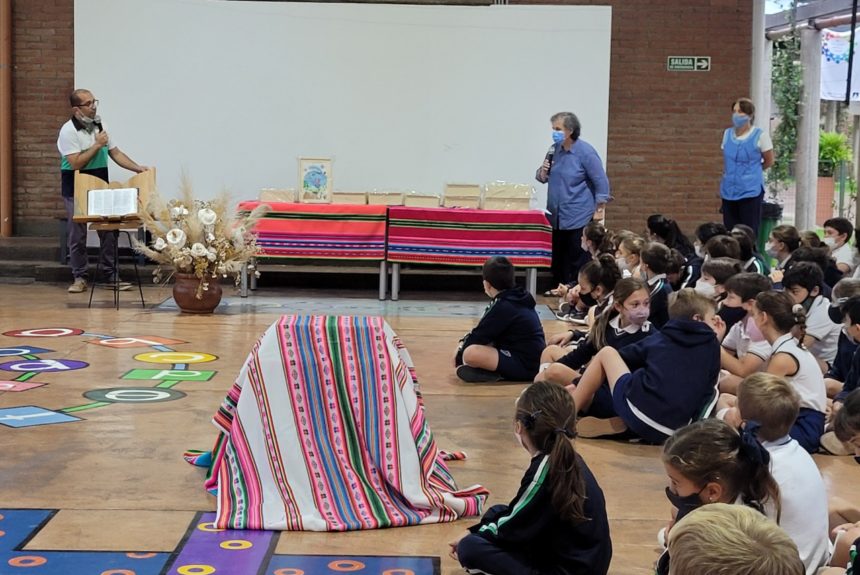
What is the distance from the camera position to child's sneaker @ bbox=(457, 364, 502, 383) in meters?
7.30

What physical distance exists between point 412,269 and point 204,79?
2972 millimetres

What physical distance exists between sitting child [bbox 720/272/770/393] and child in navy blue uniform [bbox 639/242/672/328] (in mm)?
693

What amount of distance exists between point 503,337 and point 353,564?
338 centimetres

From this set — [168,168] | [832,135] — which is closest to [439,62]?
[168,168]

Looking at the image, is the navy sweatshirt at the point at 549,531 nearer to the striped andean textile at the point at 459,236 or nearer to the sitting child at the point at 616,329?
the sitting child at the point at 616,329

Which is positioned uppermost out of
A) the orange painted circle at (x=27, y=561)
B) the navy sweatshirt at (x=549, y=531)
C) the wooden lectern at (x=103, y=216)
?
the wooden lectern at (x=103, y=216)

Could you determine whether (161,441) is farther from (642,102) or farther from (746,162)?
(642,102)

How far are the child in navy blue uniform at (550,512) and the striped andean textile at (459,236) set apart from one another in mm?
7394

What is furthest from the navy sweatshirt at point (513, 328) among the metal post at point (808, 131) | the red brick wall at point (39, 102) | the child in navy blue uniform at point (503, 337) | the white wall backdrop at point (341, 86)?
the metal post at point (808, 131)

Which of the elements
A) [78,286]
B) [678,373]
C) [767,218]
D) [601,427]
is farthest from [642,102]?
[678,373]

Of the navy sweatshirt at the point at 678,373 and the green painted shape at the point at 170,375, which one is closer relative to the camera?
the navy sweatshirt at the point at 678,373

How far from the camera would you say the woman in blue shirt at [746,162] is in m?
11.1

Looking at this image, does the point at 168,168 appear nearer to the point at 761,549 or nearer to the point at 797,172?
the point at 797,172

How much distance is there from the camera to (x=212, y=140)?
12.4 meters
